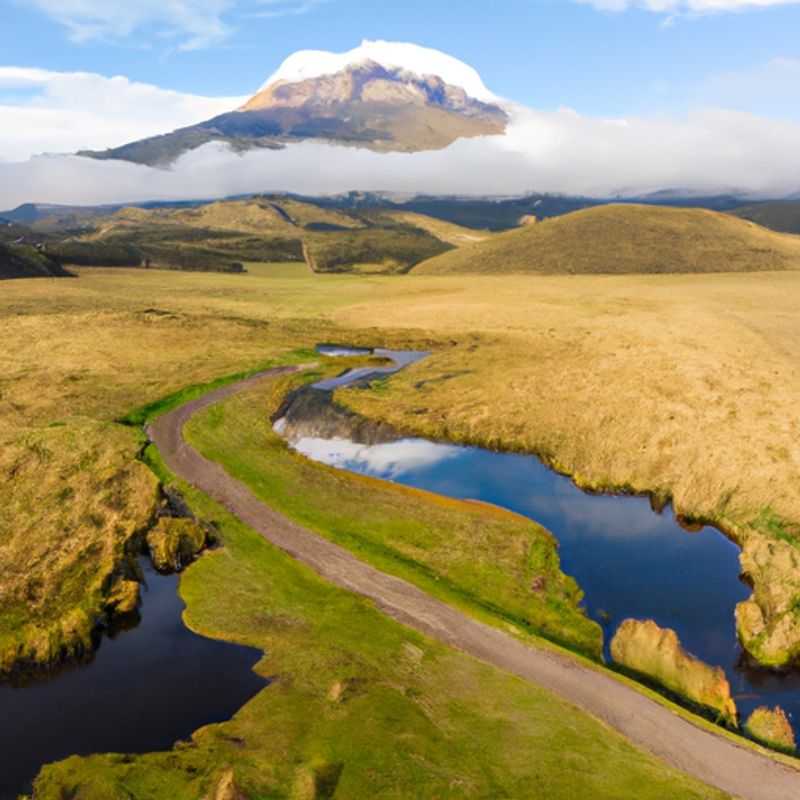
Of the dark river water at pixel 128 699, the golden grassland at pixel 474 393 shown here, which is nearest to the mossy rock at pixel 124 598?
the golden grassland at pixel 474 393

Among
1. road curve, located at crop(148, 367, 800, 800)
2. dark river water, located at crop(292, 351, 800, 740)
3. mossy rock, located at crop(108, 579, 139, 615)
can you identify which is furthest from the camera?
A: mossy rock, located at crop(108, 579, 139, 615)

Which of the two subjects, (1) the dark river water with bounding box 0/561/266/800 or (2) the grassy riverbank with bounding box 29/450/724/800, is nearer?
(2) the grassy riverbank with bounding box 29/450/724/800

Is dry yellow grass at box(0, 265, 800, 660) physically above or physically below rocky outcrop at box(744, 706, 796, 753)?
above

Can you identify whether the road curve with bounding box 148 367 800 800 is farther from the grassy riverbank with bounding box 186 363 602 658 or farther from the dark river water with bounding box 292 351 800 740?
the dark river water with bounding box 292 351 800 740

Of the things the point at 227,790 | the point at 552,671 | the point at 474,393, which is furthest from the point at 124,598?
the point at 474,393

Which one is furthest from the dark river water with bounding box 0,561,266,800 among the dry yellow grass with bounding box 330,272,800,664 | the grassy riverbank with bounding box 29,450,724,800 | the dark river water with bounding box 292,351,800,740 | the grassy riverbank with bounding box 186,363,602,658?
the dry yellow grass with bounding box 330,272,800,664

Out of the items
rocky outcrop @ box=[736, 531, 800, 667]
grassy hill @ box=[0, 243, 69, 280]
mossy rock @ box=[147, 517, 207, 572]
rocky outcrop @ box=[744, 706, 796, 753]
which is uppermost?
grassy hill @ box=[0, 243, 69, 280]

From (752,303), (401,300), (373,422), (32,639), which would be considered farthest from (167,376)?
(752,303)
